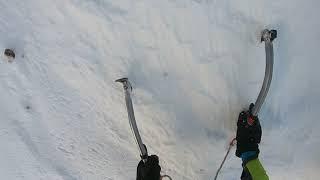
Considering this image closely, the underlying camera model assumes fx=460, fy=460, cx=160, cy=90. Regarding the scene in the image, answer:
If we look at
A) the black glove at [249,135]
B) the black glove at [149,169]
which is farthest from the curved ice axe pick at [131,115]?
the black glove at [249,135]

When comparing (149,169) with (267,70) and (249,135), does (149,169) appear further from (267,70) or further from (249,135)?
(267,70)

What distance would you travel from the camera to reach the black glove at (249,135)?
1.52 m

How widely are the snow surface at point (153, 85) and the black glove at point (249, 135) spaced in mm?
118

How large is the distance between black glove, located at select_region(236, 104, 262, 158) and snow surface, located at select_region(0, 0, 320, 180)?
4.7 inches

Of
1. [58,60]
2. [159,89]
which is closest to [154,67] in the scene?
[159,89]

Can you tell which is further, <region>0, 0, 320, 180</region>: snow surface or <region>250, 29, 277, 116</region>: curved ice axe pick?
<region>0, 0, 320, 180</region>: snow surface

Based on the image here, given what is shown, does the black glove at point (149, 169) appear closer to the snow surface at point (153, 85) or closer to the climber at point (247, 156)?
the climber at point (247, 156)

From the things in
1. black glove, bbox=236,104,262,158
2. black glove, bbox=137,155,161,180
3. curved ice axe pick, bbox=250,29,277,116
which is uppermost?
curved ice axe pick, bbox=250,29,277,116

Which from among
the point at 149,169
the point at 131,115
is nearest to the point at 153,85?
the point at 131,115

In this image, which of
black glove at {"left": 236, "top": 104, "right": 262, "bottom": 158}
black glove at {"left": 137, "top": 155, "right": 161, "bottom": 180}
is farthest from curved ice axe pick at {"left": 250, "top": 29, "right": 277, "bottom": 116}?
black glove at {"left": 137, "top": 155, "right": 161, "bottom": 180}

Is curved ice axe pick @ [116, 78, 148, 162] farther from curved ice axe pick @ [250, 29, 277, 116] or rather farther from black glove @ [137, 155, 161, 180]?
curved ice axe pick @ [250, 29, 277, 116]

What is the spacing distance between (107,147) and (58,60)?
0.37 meters

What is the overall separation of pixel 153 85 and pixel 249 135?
1.24 ft

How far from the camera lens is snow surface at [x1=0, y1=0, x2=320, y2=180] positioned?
5.13 ft
